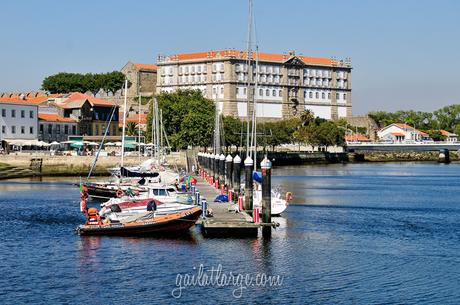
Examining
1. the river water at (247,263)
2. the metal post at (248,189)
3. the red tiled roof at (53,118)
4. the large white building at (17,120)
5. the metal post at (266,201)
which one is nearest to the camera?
the river water at (247,263)

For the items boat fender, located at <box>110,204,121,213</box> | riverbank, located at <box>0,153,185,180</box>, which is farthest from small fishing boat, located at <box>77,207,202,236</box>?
riverbank, located at <box>0,153,185,180</box>

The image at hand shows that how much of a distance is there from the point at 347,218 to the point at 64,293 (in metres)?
33.5

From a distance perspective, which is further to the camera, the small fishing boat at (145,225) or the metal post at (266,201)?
the metal post at (266,201)

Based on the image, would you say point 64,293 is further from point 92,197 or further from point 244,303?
point 92,197

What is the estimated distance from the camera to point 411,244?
54.9 metres

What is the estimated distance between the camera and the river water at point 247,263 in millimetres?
40250

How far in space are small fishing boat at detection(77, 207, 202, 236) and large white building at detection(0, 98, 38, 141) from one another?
286 feet

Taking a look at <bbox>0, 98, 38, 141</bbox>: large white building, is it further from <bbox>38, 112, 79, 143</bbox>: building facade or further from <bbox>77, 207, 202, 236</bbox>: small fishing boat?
<bbox>77, 207, 202, 236</bbox>: small fishing boat

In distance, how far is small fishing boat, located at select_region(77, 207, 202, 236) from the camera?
182ft

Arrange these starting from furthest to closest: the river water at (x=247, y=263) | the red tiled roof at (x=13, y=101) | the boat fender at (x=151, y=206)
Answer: the red tiled roof at (x=13, y=101) → the boat fender at (x=151, y=206) → the river water at (x=247, y=263)

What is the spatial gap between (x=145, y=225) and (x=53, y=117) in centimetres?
10086

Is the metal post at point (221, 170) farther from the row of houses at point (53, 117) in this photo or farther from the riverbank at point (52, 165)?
the row of houses at point (53, 117)

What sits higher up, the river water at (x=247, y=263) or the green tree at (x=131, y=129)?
the green tree at (x=131, y=129)

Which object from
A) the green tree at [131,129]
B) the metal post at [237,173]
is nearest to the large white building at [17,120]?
the green tree at [131,129]
